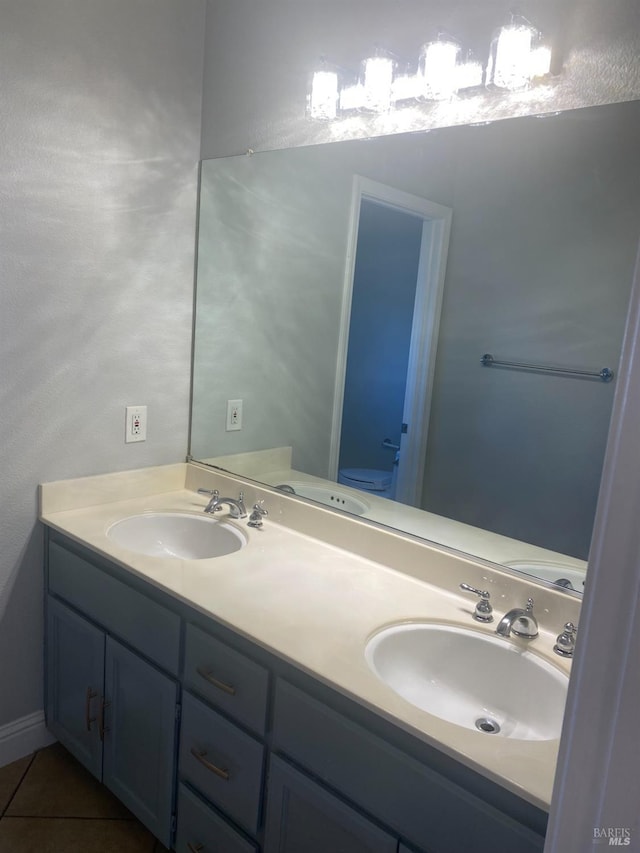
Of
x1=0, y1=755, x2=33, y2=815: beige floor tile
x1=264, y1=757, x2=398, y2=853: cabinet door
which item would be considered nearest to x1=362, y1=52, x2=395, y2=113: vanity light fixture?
x1=264, y1=757, x2=398, y2=853: cabinet door

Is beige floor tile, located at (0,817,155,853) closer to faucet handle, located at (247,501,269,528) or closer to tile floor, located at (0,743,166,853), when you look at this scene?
tile floor, located at (0,743,166,853)

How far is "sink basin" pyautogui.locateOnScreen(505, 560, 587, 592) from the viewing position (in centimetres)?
141

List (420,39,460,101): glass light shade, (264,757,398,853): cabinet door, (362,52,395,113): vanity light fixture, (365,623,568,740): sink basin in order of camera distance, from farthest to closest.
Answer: (362,52,395,113): vanity light fixture < (420,39,460,101): glass light shade < (365,623,568,740): sink basin < (264,757,398,853): cabinet door

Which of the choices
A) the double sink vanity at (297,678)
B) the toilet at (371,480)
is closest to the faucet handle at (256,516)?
the double sink vanity at (297,678)

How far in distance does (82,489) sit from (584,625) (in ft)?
5.93

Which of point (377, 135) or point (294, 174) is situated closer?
point (377, 135)

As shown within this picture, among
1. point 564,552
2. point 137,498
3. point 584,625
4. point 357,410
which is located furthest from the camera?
point 137,498

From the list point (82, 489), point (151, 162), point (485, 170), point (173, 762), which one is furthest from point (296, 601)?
point (151, 162)

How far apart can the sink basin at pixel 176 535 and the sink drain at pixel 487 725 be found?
0.89m

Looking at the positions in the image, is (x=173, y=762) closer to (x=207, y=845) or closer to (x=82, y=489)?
(x=207, y=845)

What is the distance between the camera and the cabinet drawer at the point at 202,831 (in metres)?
1.41

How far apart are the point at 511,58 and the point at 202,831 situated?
1.90 meters

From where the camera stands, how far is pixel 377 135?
1.73m

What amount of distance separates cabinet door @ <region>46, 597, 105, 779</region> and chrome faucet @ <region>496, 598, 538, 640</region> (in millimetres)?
1101
